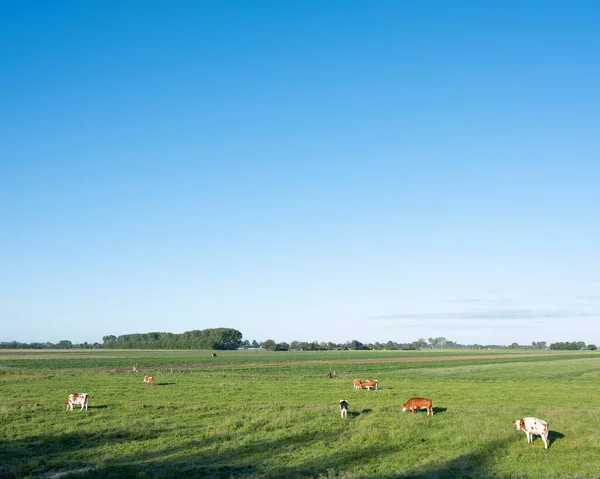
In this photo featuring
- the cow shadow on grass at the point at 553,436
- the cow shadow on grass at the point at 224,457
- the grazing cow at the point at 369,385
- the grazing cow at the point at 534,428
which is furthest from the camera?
the grazing cow at the point at 369,385

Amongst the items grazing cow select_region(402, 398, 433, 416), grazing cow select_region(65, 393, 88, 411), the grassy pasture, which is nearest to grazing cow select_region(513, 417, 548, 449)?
the grassy pasture

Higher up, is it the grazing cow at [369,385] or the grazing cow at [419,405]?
the grazing cow at [419,405]

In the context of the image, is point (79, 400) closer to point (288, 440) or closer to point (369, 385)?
point (288, 440)

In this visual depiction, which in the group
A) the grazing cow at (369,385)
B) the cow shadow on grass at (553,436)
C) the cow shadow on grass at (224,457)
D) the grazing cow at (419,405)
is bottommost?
the grazing cow at (369,385)

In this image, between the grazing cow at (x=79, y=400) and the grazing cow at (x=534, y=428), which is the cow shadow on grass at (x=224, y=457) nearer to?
the grazing cow at (x=534, y=428)

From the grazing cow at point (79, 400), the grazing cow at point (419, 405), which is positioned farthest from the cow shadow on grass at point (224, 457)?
the grazing cow at point (79, 400)

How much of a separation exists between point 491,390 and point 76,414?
35.4 meters

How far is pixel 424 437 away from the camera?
23.8 meters

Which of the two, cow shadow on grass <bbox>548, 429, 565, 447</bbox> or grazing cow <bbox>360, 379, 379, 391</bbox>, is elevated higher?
cow shadow on grass <bbox>548, 429, 565, 447</bbox>

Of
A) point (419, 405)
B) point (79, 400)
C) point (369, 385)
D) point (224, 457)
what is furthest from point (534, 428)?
point (369, 385)

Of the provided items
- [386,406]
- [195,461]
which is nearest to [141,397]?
[386,406]

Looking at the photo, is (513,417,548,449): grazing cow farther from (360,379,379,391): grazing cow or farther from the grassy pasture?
(360,379,379,391): grazing cow

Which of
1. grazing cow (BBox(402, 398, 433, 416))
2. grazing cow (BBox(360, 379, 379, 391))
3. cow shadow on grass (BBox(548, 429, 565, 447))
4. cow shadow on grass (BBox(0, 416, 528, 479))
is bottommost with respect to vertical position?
grazing cow (BBox(360, 379, 379, 391))

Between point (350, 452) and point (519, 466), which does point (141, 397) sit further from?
point (519, 466)
